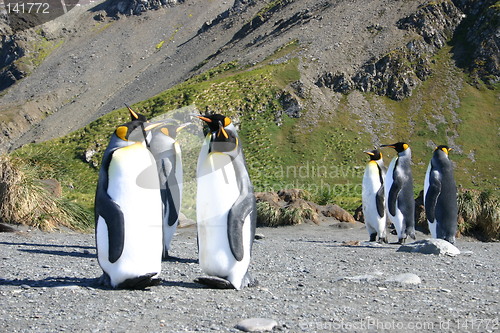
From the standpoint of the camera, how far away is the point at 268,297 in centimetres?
519

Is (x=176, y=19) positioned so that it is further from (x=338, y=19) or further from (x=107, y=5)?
(x=338, y=19)

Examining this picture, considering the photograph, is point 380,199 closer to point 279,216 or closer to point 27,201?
point 279,216

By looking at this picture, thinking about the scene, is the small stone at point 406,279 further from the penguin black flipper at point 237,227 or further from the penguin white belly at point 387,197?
the penguin white belly at point 387,197

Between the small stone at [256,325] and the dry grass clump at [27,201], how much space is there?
25.3ft

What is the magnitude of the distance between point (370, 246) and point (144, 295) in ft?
21.3

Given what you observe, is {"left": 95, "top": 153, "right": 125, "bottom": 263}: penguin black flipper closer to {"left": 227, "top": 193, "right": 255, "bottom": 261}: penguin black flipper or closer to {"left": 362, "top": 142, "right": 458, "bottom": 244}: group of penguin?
{"left": 227, "top": 193, "right": 255, "bottom": 261}: penguin black flipper

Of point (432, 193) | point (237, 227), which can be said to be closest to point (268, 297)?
point (237, 227)

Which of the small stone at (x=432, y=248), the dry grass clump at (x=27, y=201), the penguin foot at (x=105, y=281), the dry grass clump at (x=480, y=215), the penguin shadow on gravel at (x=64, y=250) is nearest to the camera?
the penguin foot at (x=105, y=281)

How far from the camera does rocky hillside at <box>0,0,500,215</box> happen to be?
149 ft

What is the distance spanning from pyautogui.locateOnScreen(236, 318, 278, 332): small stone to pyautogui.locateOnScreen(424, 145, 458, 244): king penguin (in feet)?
26.0

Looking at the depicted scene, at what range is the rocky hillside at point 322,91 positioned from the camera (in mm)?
45469

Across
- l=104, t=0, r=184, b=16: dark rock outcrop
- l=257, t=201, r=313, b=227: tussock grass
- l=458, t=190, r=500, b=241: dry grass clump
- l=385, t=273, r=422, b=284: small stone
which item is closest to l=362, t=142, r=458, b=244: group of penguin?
l=458, t=190, r=500, b=241: dry grass clump

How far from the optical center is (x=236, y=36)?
3314 inches

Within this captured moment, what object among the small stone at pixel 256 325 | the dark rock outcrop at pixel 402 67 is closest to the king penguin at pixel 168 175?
the small stone at pixel 256 325
